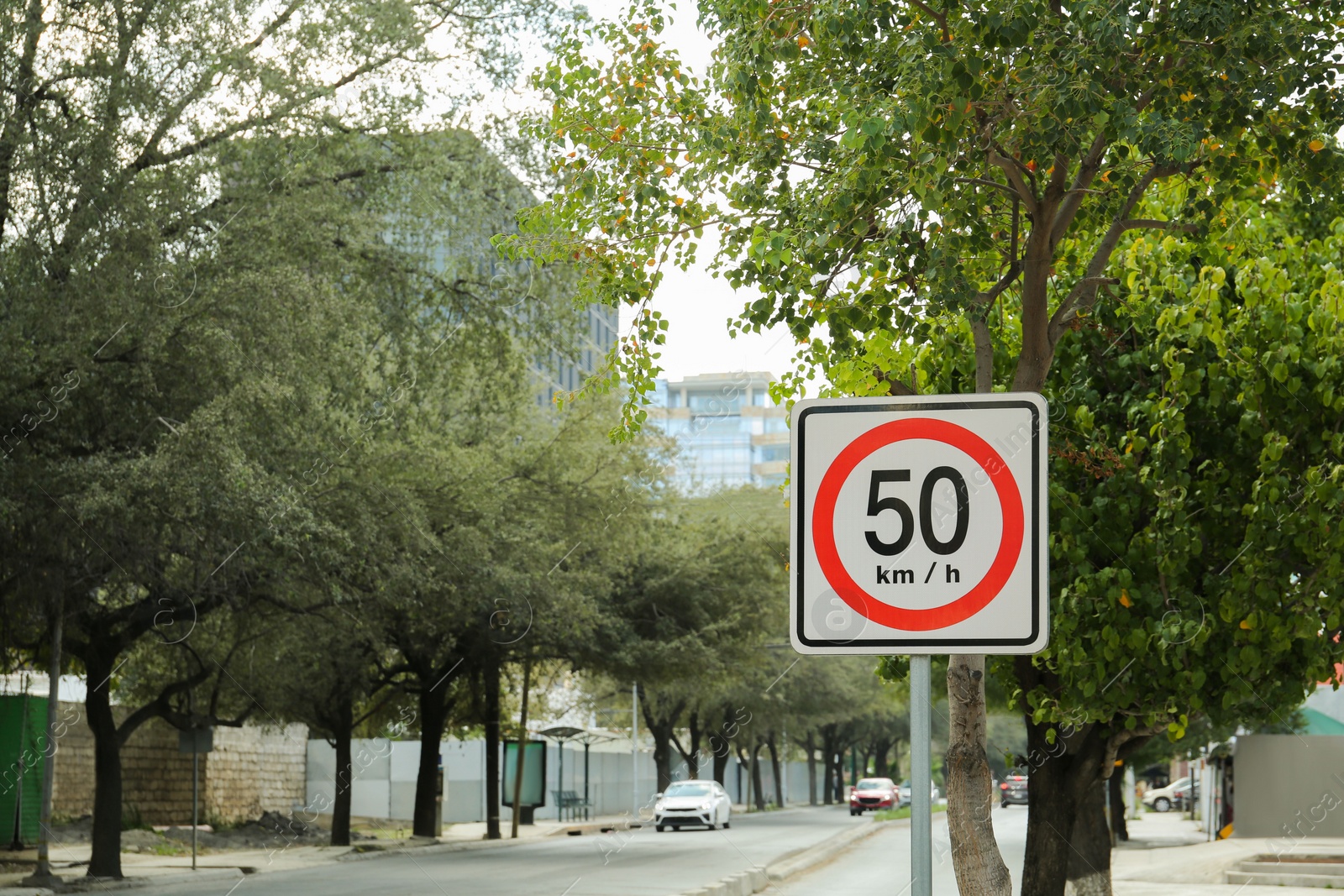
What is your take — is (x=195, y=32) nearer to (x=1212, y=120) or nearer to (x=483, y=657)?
(x=1212, y=120)

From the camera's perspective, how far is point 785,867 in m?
24.7

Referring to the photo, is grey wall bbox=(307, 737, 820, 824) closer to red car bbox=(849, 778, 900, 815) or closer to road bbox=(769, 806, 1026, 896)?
red car bbox=(849, 778, 900, 815)

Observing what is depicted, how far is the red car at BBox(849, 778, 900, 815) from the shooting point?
Result: 61938mm

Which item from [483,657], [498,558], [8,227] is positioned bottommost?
[483,657]

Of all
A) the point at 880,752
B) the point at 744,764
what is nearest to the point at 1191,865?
the point at 744,764

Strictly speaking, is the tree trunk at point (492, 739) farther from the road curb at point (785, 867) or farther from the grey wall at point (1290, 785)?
the grey wall at point (1290, 785)

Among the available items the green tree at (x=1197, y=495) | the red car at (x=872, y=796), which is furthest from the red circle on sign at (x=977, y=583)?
the red car at (x=872, y=796)

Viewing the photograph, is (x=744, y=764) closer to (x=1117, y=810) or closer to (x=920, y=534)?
(x=1117, y=810)

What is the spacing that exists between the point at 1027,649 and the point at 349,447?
14422mm

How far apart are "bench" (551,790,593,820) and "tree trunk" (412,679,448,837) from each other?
12.7 meters

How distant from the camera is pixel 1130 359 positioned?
12367 mm

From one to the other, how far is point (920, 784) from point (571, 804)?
156ft

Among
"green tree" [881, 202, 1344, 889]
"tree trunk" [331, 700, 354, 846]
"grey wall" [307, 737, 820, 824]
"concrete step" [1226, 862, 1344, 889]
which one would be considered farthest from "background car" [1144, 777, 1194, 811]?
"green tree" [881, 202, 1344, 889]

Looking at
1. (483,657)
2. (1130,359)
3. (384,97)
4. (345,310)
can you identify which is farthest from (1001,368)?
(483,657)
